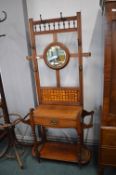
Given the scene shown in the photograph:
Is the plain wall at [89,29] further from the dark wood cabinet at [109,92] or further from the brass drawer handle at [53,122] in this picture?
the brass drawer handle at [53,122]

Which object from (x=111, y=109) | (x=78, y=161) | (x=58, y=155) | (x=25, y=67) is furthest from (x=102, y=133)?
(x=25, y=67)

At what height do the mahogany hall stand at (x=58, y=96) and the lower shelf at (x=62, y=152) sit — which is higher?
the mahogany hall stand at (x=58, y=96)

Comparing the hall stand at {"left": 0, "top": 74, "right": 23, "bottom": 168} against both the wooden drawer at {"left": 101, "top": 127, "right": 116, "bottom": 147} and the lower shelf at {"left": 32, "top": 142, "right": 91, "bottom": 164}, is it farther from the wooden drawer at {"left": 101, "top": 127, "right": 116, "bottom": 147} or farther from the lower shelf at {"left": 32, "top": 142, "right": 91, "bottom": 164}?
the wooden drawer at {"left": 101, "top": 127, "right": 116, "bottom": 147}

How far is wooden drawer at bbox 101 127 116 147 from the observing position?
157 centimetres

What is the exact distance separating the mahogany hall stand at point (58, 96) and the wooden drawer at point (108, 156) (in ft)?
0.99

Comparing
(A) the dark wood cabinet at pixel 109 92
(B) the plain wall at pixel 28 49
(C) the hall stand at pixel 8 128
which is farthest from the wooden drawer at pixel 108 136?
(C) the hall stand at pixel 8 128

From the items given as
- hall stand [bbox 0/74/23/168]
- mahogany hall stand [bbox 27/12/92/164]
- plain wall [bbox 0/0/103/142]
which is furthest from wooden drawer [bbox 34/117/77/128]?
plain wall [bbox 0/0/103/142]

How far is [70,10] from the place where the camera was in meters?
1.96

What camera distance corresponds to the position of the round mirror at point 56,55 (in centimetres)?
192

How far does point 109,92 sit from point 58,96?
0.74 metres

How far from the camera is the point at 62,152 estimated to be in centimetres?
219

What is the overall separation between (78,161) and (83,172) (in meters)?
0.13

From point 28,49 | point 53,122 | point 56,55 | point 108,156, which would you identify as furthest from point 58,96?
point 108,156

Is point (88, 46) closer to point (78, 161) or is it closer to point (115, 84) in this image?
point (115, 84)
